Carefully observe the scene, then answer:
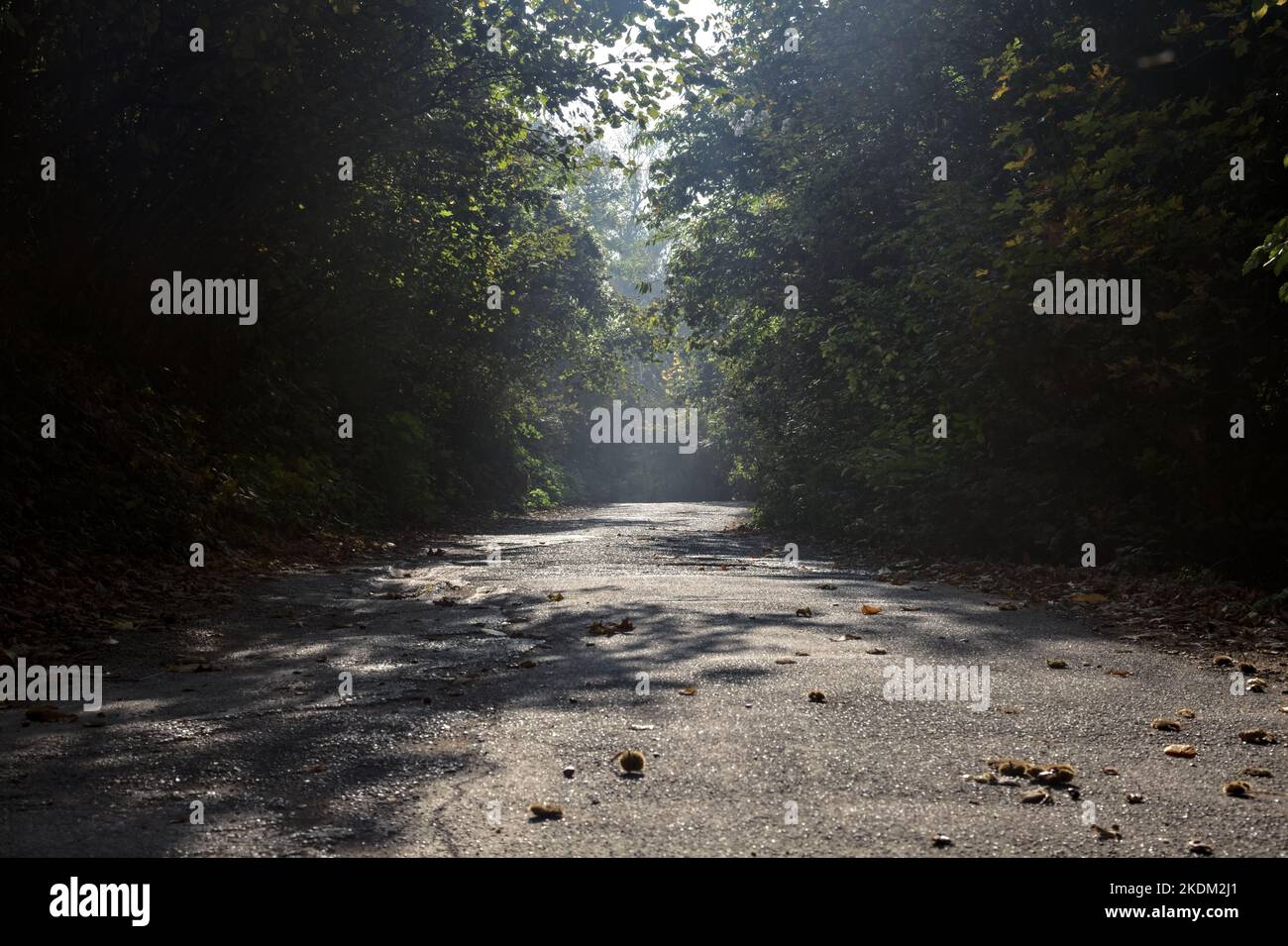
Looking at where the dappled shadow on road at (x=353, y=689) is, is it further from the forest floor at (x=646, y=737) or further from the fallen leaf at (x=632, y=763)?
the fallen leaf at (x=632, y=763)

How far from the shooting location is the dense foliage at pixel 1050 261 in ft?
45.0

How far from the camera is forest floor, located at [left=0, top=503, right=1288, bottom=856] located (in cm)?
412

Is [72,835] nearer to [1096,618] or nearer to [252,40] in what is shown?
[1096,618]

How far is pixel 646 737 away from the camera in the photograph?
5.52 metres

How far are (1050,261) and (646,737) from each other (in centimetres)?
1110

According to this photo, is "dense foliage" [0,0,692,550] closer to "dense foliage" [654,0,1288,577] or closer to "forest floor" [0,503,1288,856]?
"dense foliage" [654,0,1288,577]

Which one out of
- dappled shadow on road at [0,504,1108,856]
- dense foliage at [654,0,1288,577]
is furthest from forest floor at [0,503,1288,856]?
dense foliage at [654,0,1288,577]

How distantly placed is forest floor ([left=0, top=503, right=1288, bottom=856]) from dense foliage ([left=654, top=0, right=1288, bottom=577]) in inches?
135

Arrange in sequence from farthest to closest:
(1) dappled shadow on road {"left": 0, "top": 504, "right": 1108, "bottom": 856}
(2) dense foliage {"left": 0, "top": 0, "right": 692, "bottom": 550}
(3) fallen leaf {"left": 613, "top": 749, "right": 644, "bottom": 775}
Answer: (2) dense foliage {"left": 0, "top": 0, "right": 692, "bottom": 550}
(3) fallen leaf {"left": 613, "top": 749, "right": 644, "bottom": 775}
(1) dappled shadow on road {"left": 0, "top": 504, "right": 1108, "bottom": 856}

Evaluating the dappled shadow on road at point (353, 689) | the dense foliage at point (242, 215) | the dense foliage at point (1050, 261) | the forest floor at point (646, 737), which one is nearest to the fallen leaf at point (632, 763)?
the forest floor at point (646, 737)

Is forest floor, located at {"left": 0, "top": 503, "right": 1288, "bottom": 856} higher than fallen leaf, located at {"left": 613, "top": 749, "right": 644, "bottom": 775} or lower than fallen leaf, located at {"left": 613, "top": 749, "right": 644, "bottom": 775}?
lower

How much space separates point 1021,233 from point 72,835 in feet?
44.0

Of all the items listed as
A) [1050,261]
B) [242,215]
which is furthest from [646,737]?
[242,215]

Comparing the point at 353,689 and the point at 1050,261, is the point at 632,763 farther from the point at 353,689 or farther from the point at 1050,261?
the point at 1050,261
